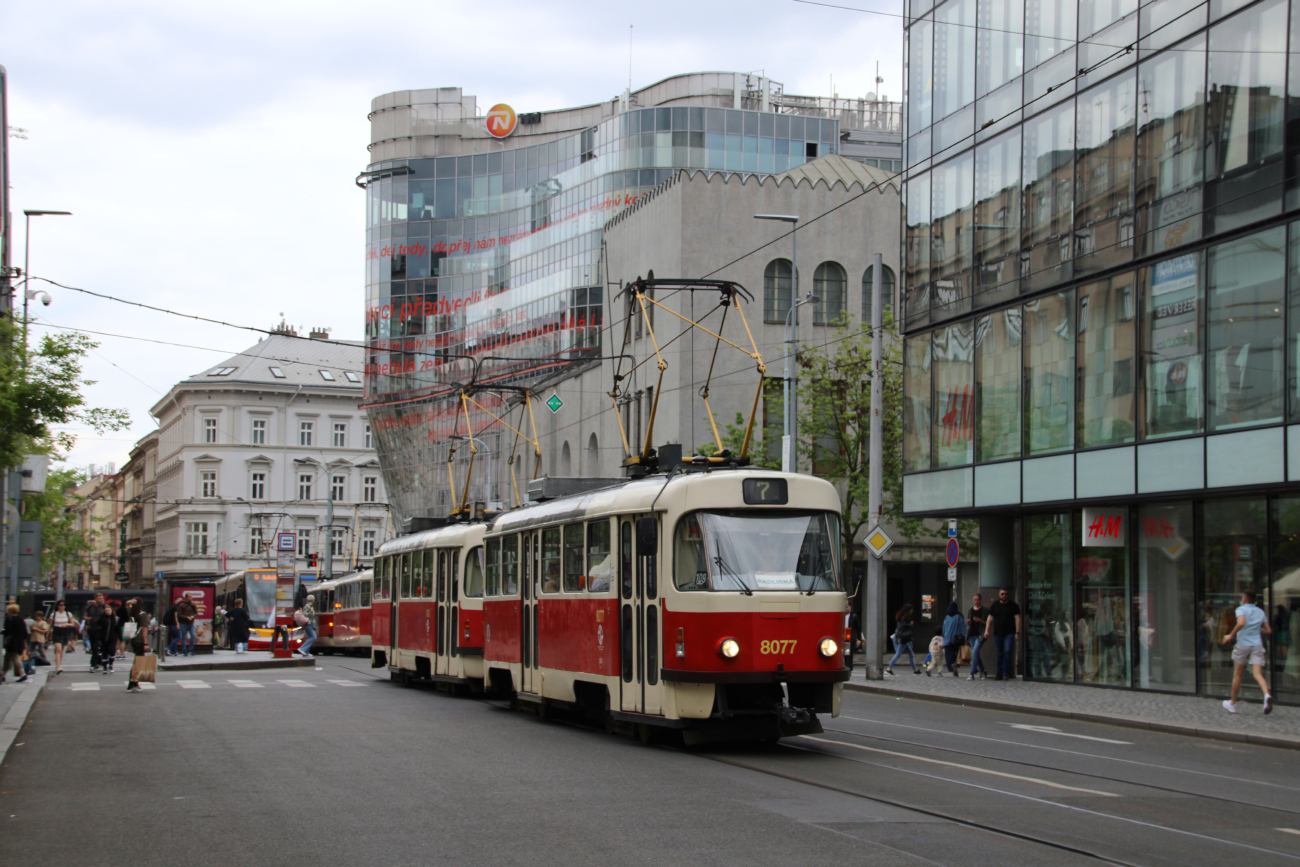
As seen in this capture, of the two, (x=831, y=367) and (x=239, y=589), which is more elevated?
(x=831, y=367)

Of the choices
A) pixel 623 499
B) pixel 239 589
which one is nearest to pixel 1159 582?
pixel 623 499

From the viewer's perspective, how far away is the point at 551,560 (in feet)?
59.1

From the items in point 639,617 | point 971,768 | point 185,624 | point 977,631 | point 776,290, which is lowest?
point 185,624

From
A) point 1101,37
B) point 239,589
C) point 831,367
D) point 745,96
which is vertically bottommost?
point 239,589

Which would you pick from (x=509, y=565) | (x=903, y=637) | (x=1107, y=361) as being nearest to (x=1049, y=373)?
(x=1107, y=361)

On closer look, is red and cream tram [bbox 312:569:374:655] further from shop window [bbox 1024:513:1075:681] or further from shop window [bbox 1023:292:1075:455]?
shop window [bbox 1023:292:1075:455]

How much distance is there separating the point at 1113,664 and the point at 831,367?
17.2 m

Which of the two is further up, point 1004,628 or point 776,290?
point 776,290

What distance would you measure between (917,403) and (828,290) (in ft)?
62.5

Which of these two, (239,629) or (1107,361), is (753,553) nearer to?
(1107,361)

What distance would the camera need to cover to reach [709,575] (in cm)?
1398

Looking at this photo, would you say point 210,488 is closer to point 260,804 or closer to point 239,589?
point 239,589

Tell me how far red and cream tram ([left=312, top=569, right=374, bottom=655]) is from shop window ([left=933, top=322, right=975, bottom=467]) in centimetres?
1837

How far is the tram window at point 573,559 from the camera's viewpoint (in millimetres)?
16844
